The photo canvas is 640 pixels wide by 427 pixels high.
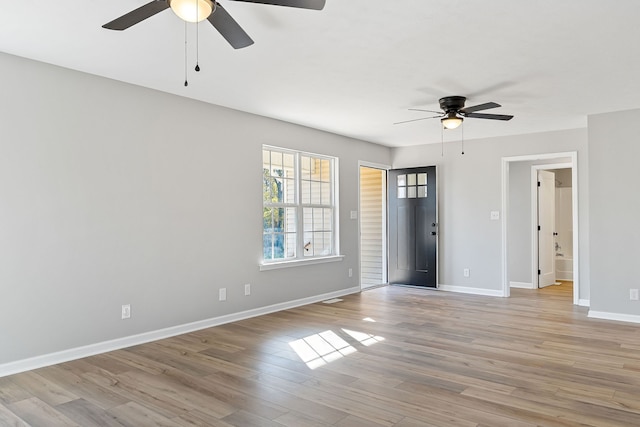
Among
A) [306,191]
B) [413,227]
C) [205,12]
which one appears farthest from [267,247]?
[205,12]

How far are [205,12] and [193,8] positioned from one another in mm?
59

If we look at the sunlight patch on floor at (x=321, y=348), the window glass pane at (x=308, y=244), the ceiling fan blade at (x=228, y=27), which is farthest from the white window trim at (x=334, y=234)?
the ceiling fan blade at (x=228, y=27)

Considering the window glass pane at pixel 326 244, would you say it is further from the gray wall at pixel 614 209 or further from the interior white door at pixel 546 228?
the interior white door at pixel 546 228

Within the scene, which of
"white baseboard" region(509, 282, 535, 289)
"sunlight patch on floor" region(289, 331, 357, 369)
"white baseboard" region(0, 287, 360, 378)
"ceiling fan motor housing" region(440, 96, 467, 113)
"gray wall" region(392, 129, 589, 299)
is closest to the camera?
"white baseboard" region(0, 287, 360, 378)

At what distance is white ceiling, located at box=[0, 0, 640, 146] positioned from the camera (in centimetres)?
274

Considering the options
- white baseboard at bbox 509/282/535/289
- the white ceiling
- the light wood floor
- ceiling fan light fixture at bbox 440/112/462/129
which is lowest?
the light wood floor

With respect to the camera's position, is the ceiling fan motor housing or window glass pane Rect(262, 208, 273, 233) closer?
the ceiling fan motor housing

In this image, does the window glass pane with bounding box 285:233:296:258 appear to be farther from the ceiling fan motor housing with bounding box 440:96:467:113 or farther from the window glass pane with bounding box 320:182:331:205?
the ceiling fan motor housing with bounding box 440:96:467:113

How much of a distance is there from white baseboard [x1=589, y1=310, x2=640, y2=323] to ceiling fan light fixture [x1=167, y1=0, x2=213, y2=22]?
537 cm

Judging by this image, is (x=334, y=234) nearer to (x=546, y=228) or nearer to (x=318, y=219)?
(x=318, y=219)

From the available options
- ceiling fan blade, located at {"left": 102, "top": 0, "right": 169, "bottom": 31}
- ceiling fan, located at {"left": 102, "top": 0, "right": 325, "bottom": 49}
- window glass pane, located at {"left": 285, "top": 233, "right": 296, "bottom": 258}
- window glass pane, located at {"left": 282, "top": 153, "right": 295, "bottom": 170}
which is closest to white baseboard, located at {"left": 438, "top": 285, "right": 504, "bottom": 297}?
window glass pane, located at {"left": 285, "top": 233, "right": 296, "bottom": 258}

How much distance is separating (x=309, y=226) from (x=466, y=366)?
3.24 meters

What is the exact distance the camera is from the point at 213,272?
4914 mm

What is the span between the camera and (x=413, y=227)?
7.59 metres
